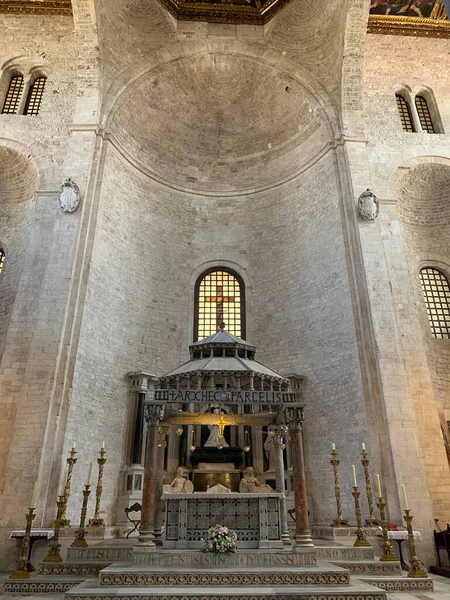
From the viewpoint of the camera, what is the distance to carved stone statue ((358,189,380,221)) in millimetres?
13508

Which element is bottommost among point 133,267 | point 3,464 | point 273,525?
point 273,525

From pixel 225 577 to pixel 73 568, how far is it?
123 inches

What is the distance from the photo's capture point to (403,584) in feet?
25.0

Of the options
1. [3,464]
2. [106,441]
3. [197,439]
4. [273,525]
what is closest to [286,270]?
[197,439]

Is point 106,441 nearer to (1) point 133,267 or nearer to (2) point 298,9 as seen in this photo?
(1) point 133,267

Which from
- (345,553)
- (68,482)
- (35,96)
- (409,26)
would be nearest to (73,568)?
(68,482)

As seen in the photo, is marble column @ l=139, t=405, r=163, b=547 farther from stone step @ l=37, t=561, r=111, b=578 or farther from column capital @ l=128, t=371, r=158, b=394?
column capital @ l=128, t=371, r=158, b=394

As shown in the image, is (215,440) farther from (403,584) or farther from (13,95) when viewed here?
(13,95)

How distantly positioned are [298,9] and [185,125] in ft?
19.2

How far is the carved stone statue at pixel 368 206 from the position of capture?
13.5 meters

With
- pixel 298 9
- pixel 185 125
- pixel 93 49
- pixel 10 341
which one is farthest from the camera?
pixel 185 125

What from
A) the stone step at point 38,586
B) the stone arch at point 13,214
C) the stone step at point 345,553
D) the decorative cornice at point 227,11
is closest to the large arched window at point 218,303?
the stone arch at point 13,214

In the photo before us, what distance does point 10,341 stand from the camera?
39.2ft

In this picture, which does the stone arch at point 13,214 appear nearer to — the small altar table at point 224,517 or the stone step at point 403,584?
the small altar table at point 224,517
